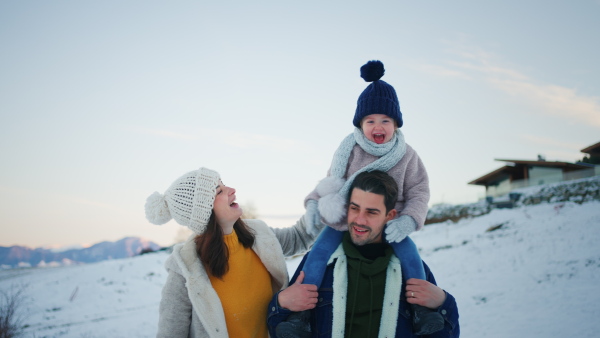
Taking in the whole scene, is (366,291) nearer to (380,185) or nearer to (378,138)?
(380,185)

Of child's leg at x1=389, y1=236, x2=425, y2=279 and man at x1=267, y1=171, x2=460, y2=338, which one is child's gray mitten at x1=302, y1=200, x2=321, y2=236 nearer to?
man at x1=267, y1=171, x2=460, y2=338

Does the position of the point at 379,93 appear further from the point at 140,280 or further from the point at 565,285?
the point at 140,280

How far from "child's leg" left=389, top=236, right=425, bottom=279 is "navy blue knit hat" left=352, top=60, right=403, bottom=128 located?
1040 millimetres

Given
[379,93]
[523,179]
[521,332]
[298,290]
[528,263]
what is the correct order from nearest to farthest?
1. [298,290]
2. [379,93]
3. [521,332]
4. [528,263]
5. [523,179]

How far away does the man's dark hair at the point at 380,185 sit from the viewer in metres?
2.62

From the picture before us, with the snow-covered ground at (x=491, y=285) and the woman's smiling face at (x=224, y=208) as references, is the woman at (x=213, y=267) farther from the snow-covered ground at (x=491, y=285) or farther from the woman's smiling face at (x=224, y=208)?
the snow-covered ground at (x=491, y=285)

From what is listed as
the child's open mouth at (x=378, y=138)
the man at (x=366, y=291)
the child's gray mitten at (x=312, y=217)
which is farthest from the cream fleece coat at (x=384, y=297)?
the child's open mouth at (x=378, y=138)

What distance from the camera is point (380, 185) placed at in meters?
2.62

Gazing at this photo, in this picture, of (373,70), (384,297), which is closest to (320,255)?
(384,297)

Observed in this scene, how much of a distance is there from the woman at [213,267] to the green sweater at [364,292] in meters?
0.64

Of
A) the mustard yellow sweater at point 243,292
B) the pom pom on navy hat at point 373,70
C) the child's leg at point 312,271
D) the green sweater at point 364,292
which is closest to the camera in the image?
the child's leg at point 312,271

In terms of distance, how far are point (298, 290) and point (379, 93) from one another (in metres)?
1.66

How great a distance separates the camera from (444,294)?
96.5 inches

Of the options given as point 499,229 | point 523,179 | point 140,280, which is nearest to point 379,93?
point 499,229
